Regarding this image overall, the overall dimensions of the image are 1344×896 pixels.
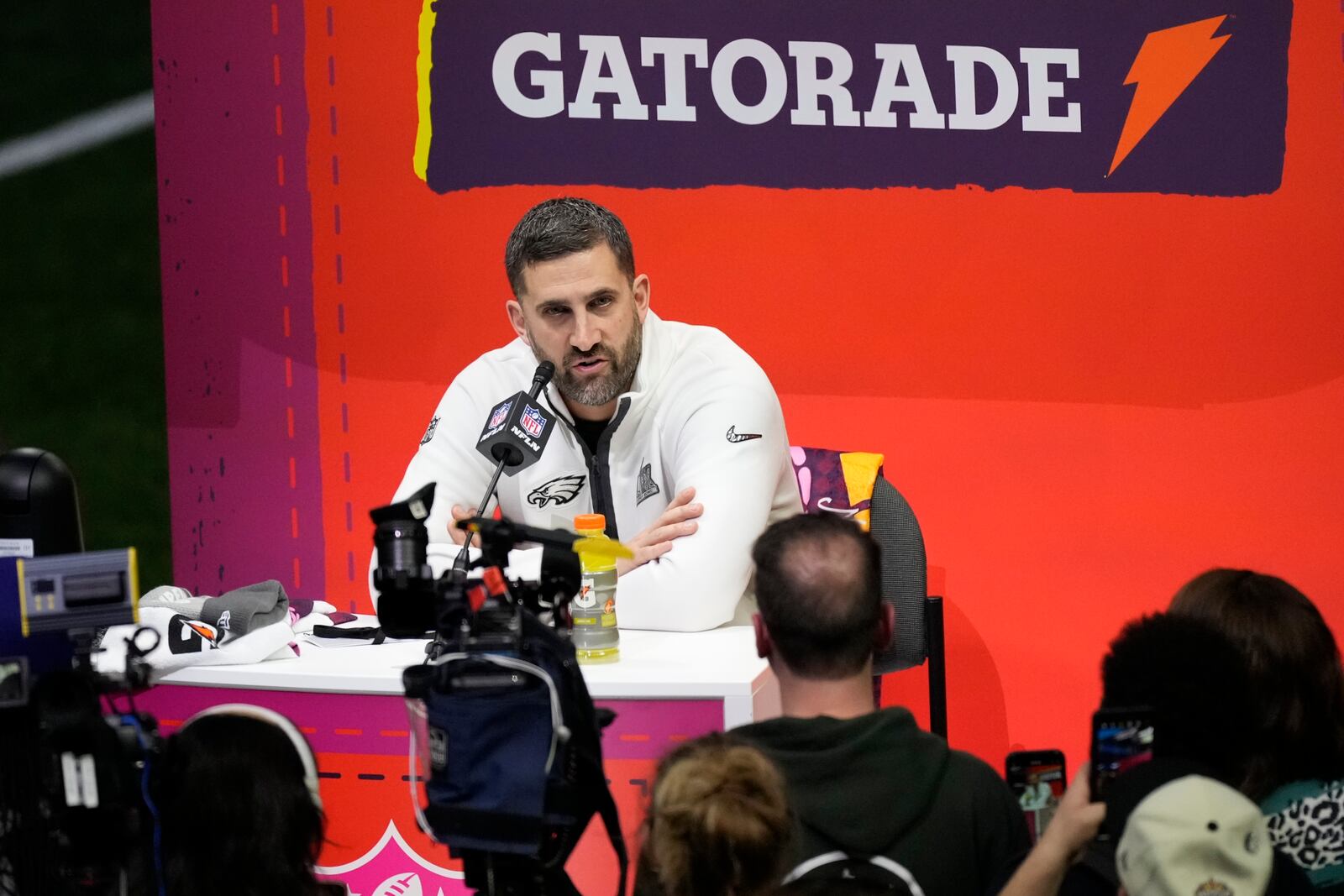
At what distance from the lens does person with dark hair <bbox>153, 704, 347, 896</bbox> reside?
1.62m

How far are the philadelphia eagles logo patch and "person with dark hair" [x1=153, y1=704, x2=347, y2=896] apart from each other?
5.09ft

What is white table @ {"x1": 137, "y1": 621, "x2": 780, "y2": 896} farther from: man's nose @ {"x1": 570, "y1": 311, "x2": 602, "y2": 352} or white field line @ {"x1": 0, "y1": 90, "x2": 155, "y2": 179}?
white field line @ {"x1": 0, "y1": 90, "x2": 155, "y2": 179}

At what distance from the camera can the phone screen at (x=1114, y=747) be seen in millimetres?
1500

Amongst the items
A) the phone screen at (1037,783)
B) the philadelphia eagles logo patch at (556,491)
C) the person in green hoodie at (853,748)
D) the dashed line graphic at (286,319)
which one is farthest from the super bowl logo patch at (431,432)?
the phone screen at (1037,783)

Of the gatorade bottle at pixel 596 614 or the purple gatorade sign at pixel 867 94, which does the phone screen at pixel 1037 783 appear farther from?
the purple gatorade sign at pixel 867 94

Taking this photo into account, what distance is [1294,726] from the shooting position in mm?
1720

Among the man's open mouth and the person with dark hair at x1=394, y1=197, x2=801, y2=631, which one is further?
the man's open mouth

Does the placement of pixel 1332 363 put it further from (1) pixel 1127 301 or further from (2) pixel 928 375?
(2) pixel 928 375

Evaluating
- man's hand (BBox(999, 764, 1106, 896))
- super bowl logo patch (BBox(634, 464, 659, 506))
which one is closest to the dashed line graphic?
super bowl logo patch (BBox(634, 464, 659, 506))

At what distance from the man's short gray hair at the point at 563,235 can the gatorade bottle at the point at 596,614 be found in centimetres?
80

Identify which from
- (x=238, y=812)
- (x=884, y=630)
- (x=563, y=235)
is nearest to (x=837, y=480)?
(x=563, y=235)

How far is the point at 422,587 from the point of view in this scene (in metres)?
1.96

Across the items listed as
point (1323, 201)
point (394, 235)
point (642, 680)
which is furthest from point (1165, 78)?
point (642, 680)

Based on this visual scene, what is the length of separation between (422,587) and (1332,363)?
2957 mm
